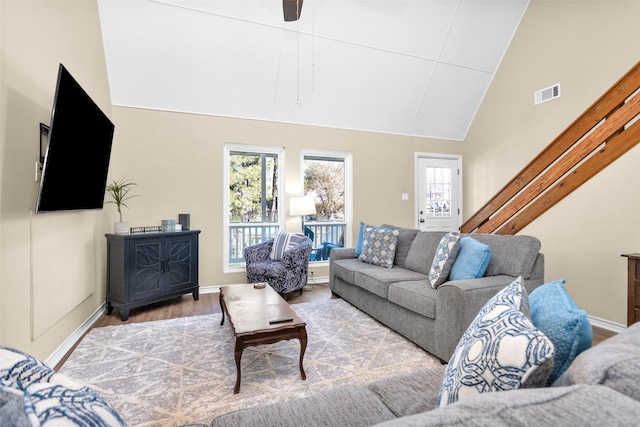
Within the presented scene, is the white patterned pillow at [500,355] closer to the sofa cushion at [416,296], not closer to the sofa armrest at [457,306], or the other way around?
the sofa armrest at [457,306]

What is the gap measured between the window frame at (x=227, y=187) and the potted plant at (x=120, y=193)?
1173mm

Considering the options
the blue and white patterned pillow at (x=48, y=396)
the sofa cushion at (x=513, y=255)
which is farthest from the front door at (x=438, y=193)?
the blue and white patterned pillow at (x=48, y=396)

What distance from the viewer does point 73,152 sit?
2.23 metres

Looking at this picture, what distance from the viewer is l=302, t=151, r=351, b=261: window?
5109 mm

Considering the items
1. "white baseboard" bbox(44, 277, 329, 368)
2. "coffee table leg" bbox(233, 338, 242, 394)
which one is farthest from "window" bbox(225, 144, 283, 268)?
"coffee table leg" bbox(233, 338, 242, 394)

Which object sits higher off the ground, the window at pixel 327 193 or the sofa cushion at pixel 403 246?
the window at pixel 327 193

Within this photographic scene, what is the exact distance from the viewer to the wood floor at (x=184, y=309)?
10.5 feet

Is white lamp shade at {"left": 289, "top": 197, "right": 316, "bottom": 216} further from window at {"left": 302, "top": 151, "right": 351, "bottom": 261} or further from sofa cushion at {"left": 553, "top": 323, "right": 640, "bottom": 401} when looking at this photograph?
sofa cushion at {"left": 553, "top": 323, "right": 640, "bottom": 401}

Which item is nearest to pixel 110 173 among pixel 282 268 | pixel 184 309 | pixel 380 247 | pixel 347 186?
pixel 184 309

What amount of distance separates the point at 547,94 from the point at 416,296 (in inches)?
138

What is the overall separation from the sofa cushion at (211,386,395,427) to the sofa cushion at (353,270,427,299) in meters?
1.80

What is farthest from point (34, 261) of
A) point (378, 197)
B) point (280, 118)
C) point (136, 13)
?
point (378, 197)

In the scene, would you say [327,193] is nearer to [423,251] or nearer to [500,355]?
[423,251]

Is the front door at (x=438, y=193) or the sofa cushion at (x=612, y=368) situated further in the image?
the front door at (x=438, y=193)
